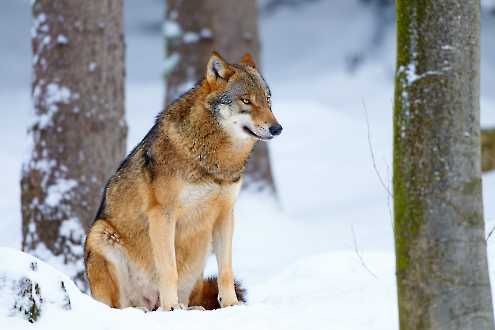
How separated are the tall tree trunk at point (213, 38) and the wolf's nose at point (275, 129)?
600cm

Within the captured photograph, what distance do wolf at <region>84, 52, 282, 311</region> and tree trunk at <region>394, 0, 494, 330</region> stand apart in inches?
67.6

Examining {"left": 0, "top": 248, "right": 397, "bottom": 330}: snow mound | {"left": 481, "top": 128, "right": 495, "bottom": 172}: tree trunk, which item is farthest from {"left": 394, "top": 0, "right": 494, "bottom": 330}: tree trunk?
{"left": 481, "top": 128, "right": 495, "bottom": 172}: tree trunk

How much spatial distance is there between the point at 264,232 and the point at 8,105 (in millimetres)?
8517

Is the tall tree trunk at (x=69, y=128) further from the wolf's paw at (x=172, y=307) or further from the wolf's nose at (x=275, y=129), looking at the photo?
the wolf's nose at (x=275, y=129)

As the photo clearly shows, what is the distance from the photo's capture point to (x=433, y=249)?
11.1ft

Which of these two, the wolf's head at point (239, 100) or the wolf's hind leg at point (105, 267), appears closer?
the wolf's head at point (239, 100)

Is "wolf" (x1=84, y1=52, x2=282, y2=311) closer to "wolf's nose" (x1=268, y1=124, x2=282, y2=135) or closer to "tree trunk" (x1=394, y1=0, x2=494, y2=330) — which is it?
"wolf's nose" (x1=268, y1=124, x2=282, y2=135)

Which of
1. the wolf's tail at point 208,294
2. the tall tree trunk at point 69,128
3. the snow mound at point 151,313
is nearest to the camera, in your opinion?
the snow mound at point 151,313

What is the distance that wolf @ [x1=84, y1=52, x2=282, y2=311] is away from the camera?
5254 millimetres

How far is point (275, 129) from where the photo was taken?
16.7 feet

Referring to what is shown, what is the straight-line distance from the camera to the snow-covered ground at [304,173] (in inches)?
162

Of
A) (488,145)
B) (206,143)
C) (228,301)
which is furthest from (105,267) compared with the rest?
(488,145)

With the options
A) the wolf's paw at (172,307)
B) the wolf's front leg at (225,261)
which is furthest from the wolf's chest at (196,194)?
the wolf's paw at (172,307)

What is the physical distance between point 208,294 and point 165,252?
64 cm
